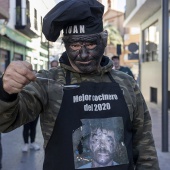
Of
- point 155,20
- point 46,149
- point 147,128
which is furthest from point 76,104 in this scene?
point 155,20

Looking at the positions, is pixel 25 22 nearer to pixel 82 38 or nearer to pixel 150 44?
pixel 82 38

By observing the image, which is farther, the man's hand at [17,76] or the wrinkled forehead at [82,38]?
the wrinkled forehead at [82,38]

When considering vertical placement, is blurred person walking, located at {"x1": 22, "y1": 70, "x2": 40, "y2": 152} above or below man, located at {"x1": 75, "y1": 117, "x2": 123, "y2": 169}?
below

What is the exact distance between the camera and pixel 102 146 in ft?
5.62

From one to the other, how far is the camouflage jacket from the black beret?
20 cm

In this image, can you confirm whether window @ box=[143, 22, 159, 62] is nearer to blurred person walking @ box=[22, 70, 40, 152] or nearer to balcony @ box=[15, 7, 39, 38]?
blurred person walking @ box=[22, 70, 40, 152]

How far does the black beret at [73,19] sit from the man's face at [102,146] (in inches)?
20.3

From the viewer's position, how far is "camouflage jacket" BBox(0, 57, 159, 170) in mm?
1522

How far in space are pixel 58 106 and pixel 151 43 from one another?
15.8m

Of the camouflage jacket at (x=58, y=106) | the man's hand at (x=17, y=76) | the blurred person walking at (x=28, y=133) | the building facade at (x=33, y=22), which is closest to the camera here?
the man's hand at (x=17, y=76)

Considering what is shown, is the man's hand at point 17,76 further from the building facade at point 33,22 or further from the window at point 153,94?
the window at point 153,94

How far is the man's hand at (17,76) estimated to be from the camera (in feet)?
4.31

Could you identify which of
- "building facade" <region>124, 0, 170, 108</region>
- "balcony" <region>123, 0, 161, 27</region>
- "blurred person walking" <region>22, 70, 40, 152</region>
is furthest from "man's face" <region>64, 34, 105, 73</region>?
"building facade" <region>124, 0, 170, 108</region>

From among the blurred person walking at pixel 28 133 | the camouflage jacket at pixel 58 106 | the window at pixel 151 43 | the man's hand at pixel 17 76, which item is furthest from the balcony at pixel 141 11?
the man's hand at pixel 17 76
